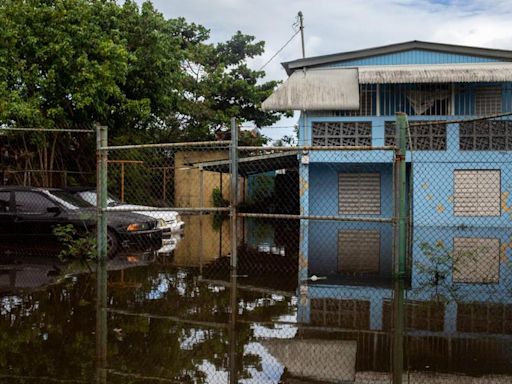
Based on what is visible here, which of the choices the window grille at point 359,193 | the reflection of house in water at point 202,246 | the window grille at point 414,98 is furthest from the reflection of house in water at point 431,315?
the window grille at point 414,98

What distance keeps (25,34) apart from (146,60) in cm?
514

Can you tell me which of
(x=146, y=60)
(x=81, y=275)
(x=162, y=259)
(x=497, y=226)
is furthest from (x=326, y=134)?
(x=81, y=275)

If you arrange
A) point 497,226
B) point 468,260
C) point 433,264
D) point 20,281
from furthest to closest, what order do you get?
point 497,226 → point 468,260 → point 433,264 → point 20,281

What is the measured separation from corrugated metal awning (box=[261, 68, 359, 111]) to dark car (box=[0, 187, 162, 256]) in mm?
7568

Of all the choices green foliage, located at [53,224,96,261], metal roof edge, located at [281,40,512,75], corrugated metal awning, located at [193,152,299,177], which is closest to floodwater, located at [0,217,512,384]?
green foliage, located at [53,224,96,261]

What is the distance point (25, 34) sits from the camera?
1822 centimetres

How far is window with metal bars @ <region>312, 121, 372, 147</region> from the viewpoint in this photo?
61.8ft

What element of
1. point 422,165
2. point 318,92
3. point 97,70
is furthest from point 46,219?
point 422,165

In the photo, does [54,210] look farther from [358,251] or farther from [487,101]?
[487,101]

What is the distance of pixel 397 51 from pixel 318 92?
3051 mm

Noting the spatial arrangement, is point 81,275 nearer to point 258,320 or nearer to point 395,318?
point 258,320

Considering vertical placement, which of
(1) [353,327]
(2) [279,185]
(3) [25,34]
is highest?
(3) [25,34]

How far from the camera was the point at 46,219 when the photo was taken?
11422 millimetres

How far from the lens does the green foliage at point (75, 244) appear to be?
1035cm
